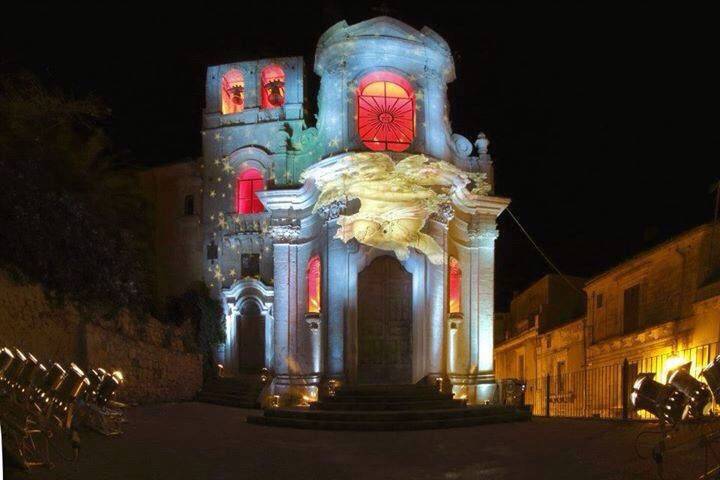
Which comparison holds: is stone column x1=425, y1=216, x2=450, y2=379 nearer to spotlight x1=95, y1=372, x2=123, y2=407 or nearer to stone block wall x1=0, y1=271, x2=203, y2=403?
stone block wall x1=0, y1=271, x2=203, y2=403

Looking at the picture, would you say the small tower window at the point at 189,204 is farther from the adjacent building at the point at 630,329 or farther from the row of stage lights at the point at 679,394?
the row of stage lights at the point at 679,394

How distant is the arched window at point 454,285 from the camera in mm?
21688

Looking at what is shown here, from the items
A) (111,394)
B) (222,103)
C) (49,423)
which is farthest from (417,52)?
(49,423)

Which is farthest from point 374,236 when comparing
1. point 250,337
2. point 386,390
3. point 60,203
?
point 60,203

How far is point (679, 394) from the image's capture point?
7.96 meters

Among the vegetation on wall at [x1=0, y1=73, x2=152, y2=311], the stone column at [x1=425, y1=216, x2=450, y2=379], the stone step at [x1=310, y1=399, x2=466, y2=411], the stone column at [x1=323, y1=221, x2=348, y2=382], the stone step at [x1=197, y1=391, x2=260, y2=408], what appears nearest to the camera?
the vegetation on wall at [x1=0, y1=73, x2=152, y2=311]

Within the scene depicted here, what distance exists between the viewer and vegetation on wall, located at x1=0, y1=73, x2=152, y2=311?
15805mm

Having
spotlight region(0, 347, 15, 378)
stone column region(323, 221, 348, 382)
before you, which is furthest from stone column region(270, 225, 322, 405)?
spotlight region(0, 347, 15, 378)

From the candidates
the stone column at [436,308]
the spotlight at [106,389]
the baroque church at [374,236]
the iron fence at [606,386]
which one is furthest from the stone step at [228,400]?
the spotlight at [106,389]

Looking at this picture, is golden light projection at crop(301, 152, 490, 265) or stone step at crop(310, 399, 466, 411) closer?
stone step at crop(310, 399, 466, 411)

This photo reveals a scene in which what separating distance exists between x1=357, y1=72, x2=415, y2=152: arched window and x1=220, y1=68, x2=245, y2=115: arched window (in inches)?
259

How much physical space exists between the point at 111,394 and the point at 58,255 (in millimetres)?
6210

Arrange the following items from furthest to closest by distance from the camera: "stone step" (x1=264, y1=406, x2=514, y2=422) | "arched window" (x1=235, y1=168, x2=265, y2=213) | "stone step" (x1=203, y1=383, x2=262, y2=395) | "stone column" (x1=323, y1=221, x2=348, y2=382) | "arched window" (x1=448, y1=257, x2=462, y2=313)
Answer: "arched window" (x1=235, y1=168, x2=265, y2=213), "stone step" (x1=203, y1=383, x2=262, y2=395), "arched window" (x1=448, y1=257, x2=462, y2=313), "stone column" (x1=323, y1=221, x2=348, y2=382), "stone step" (x1=264, y1=406, x2=514, y2=422)

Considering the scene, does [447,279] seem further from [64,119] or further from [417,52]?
[64,119]
